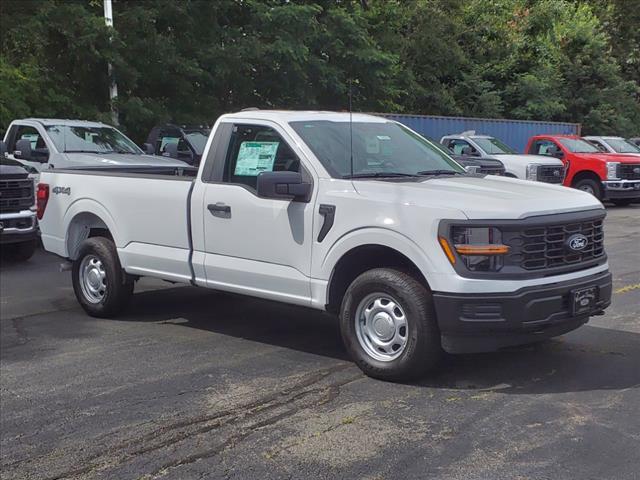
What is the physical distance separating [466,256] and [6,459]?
9.88 feet

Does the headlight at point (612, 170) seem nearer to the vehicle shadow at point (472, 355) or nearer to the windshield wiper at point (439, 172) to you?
the vehicle shadow at point (472, 355)

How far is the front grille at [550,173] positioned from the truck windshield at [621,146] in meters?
3.03

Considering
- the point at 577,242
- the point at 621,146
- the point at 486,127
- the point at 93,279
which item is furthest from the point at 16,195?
the point at 486,127

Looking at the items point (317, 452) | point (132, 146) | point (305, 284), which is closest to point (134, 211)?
point (305, 284)

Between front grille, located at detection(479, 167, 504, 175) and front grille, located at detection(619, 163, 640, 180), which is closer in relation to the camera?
front grille, located at detection(479, 167, 504, 175)

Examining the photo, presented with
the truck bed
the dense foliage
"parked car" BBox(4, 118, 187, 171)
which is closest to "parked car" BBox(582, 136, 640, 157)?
the dense foliage

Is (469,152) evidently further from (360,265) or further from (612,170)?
(360,265)

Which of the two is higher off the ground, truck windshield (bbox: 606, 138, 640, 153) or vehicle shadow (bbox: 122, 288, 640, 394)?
truck windshield (bbox: 606, 138, 640, 153)

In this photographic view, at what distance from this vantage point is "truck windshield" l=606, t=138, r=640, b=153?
68.1ft

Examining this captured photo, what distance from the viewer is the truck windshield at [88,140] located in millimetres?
12875

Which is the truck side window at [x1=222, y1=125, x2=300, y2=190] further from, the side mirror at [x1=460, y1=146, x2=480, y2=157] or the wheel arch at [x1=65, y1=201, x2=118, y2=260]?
the side mirror at [x1=460, y1=146, x2=480, y2=157]

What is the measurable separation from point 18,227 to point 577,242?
8.10 meters

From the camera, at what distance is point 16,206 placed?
10.9m

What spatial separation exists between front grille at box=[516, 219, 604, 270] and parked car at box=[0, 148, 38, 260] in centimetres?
790
